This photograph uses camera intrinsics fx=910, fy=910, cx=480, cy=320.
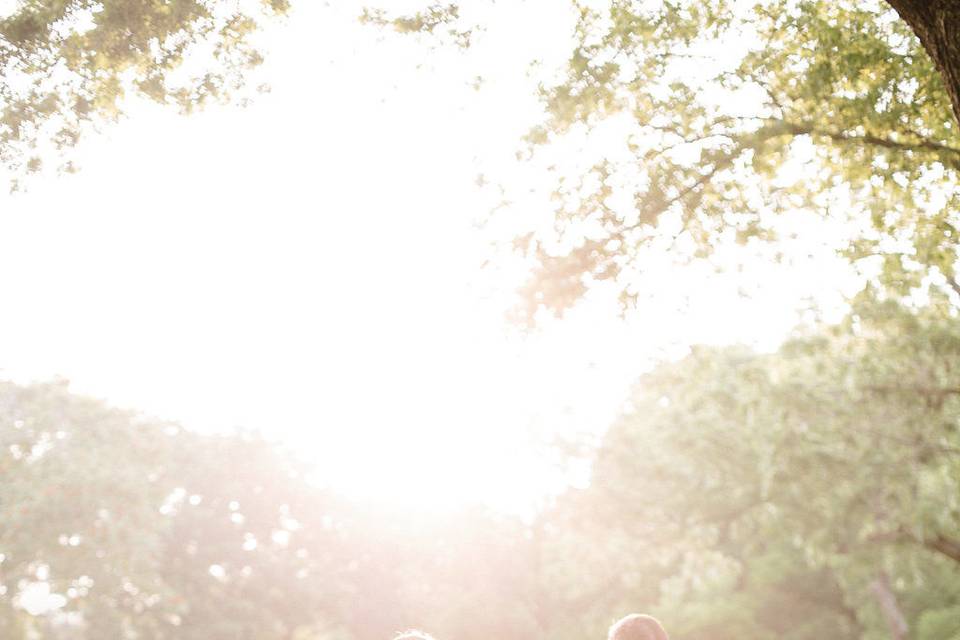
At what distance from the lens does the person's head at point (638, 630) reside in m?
5.47

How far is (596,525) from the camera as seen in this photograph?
1353 inches

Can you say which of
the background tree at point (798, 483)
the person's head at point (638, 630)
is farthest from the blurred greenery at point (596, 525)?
the person's head at point (638, 630)

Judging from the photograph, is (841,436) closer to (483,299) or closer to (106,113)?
(483,299)

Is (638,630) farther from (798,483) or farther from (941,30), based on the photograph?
(798,483)

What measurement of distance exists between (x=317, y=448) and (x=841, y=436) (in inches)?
1037

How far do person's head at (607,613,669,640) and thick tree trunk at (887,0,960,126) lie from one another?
140 inches

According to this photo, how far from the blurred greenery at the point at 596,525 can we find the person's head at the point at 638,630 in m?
6.52

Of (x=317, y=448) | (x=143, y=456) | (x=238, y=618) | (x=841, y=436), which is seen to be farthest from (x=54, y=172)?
(x=317, y=448)

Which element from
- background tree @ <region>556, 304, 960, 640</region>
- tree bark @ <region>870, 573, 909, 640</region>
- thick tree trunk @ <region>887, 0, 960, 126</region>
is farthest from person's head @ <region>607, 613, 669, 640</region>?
tree bark @ <region>870, 573, 909, 640</region>

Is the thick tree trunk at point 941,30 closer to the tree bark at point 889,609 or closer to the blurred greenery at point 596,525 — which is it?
the blurred greenery at point 596,525

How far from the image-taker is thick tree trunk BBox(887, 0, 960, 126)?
4.95 metres

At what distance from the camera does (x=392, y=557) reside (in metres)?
40.3

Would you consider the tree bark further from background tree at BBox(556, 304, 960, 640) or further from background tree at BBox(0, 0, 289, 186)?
background tree at BBox(0, 0, 289, 186)

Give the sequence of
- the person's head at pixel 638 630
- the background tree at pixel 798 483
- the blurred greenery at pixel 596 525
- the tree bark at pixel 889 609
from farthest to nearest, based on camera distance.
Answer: the tree bark at pixel 889 609
the blurred greenery at pixel 596 525
the background tree at pixel 798 483
the person's head at pixel 638 630
